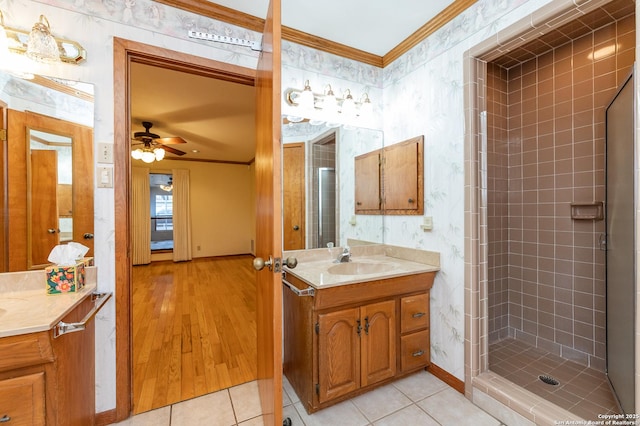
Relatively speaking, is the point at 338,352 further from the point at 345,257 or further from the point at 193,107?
the point at 193,107

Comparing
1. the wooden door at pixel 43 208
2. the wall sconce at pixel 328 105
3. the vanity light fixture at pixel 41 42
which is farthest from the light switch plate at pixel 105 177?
the wall sconce at pixel 328 105

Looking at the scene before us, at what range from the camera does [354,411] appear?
1.56 metres

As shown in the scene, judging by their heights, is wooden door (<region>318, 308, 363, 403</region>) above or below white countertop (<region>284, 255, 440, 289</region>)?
below

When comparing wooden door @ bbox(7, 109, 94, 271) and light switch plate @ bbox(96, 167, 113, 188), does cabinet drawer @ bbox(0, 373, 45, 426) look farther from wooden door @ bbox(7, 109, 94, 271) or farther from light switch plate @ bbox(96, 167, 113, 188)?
light switch plate @ bbox(96, 167, 113, 188)

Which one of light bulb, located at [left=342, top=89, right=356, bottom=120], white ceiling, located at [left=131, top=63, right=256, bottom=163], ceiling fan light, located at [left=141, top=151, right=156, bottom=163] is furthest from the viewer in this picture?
ceiling fan light, located at [left=141, top=151, right=156, bottom=163]

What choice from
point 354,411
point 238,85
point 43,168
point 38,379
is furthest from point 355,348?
point 238,85

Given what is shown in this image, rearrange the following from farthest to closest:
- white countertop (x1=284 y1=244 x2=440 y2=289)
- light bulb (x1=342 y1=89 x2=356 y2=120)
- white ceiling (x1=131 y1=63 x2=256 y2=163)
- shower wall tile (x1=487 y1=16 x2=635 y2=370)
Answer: white ceiling (x1=131 y1=63 x2=256 y2=163)
light bulb (x1=342 y1=89 x2=356 y2=120)
shower wall tile (x1=487 y1=16 x2=635 y2=370)
white countertop (x1=284 y1=244 x2=440 y2=289)

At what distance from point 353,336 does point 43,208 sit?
72.0 inches

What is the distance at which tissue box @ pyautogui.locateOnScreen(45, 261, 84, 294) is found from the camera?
1268 mm

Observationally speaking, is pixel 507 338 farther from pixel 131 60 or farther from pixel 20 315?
pixel 131 60

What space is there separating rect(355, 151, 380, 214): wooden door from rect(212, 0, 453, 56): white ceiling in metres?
0.89

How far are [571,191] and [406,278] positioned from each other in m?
1.52

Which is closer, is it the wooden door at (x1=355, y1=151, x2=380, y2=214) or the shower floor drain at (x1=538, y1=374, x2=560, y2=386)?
the shower floor drain at (x1=538, y1=374, x2=560, y2=386)

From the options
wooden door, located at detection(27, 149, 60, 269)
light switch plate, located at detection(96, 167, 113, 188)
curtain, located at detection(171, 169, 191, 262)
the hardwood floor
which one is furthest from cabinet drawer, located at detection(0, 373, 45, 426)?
curtain, located at detection(171, 169, 191, 262)
